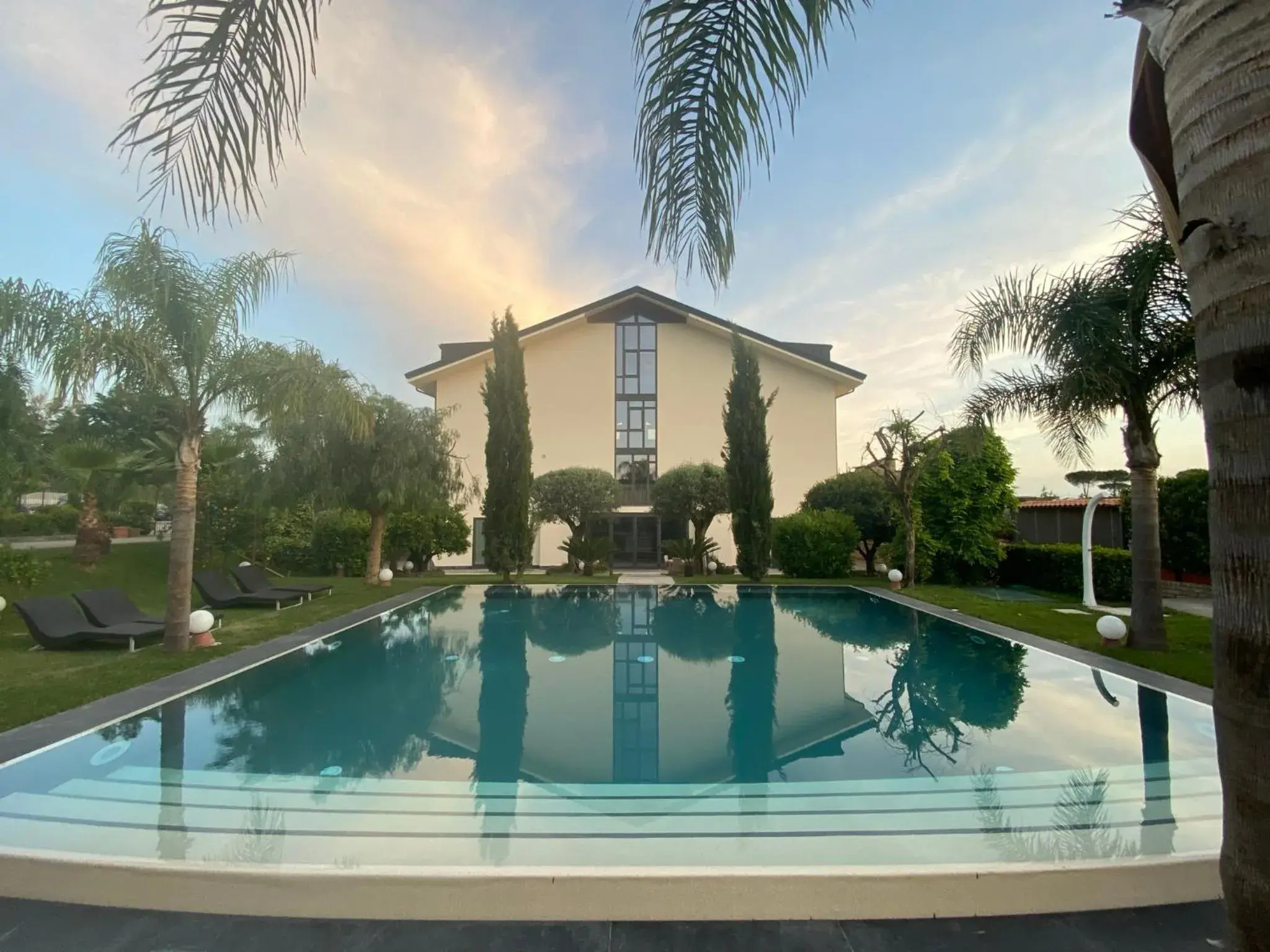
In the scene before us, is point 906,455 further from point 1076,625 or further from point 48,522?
point 48,522

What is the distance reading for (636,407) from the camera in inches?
1134

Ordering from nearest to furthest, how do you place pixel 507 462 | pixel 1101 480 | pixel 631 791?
1. pixel 631 791
2. pixel 507 462
3. pixel 1101 480

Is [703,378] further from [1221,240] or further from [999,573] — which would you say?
[1221,240]

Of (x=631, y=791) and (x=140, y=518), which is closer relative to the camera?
(x=631, y=791)

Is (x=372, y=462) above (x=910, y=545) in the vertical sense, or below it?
above

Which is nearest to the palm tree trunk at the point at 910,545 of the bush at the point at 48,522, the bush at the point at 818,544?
the bush at the point at 818,544

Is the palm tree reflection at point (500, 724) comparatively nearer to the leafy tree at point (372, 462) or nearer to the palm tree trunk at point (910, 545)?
the leafy tree at point (372, 462)

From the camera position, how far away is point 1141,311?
8281 millimetres

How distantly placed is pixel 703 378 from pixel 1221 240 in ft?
91.5

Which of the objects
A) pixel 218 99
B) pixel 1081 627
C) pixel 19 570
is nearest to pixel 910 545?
pixel 1081 627

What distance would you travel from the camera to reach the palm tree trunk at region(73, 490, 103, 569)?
16797mm

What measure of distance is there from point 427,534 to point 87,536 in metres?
8.55

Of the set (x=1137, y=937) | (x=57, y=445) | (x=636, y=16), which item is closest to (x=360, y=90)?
(x=636, y=16)

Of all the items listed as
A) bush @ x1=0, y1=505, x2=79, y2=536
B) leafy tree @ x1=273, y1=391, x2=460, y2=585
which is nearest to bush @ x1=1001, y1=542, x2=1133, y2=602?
leafy tree @ x1=273, y1=391, x2=460, y2=585
